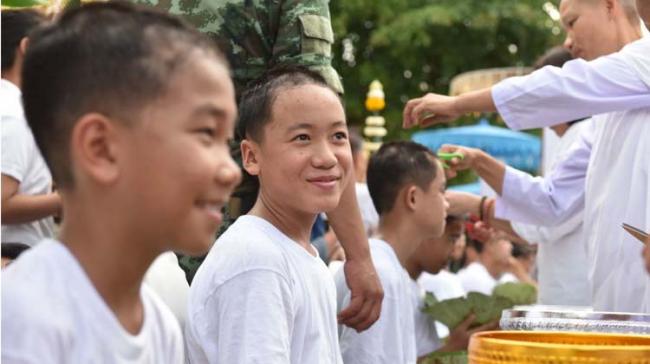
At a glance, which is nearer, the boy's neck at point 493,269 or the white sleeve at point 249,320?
the white sleeve at point 249,320

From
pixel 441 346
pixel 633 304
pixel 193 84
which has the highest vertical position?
pixel 193 84

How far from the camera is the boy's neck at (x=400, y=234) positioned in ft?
18.4

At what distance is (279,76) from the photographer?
3.87 m

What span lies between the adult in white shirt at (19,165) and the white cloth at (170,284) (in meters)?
0.60

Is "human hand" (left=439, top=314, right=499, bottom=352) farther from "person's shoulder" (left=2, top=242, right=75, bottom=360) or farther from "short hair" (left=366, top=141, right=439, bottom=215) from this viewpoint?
"person's shoulder" (left=2, top=242, right=75, bottom=360)

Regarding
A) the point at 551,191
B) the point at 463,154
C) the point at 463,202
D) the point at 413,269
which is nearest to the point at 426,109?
the point at 463,154

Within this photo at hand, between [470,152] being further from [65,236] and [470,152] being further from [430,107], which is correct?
[65,236]

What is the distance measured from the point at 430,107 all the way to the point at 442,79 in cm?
1813

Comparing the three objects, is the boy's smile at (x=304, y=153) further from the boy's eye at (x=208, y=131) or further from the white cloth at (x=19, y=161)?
the boy's eye at (x=208, y=131)

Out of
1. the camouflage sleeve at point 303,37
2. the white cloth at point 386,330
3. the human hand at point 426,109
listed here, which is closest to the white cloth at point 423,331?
the white cloth at point 386,330

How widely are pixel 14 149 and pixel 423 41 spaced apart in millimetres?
17312

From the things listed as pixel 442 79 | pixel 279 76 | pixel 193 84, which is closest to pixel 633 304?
pixel 279 76

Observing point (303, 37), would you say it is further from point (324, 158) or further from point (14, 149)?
point (14, 149)

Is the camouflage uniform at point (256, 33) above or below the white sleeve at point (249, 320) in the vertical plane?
above
